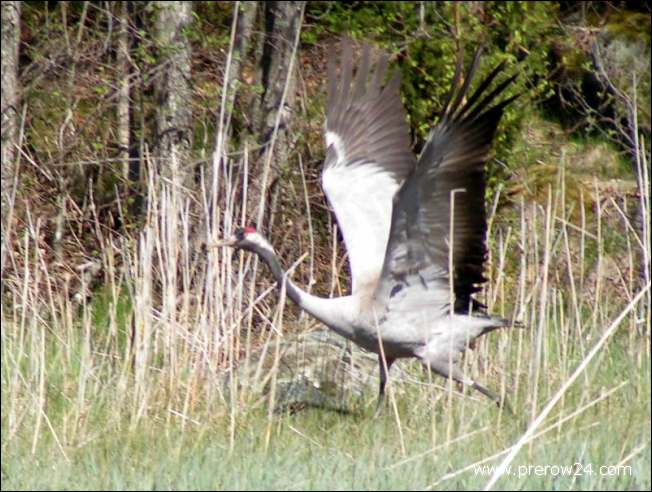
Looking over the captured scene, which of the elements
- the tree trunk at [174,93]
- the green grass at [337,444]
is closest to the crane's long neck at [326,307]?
the green grass at [337,444]

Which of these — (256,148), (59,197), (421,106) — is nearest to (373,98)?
(256,148)

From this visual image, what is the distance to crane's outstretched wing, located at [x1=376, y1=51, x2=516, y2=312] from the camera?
18.5ft

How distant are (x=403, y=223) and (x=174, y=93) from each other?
9.41 feet

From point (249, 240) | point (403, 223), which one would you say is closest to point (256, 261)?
point (249, 240)

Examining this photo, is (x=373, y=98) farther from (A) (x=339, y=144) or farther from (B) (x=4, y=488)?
(B) (x=4, y=488)

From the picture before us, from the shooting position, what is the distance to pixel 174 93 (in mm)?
8227

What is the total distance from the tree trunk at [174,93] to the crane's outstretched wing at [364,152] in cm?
150

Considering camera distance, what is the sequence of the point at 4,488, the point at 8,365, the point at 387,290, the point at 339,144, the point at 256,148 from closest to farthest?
the point at 4,488 < the point at 8,365 < the point at 387,290 < the point at 339,144 < the point at 256,148

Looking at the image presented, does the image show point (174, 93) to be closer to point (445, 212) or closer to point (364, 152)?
point (364, 152)

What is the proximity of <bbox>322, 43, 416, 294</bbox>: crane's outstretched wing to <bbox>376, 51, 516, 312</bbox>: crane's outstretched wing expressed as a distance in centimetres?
36

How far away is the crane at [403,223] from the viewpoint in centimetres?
570

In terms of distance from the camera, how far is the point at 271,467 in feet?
15.0

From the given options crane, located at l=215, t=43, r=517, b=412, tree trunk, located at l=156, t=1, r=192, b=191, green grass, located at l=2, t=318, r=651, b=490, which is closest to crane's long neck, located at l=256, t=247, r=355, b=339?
crane, located at l=215, t=43, r=517, b=412

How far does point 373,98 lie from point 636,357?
200 cm
